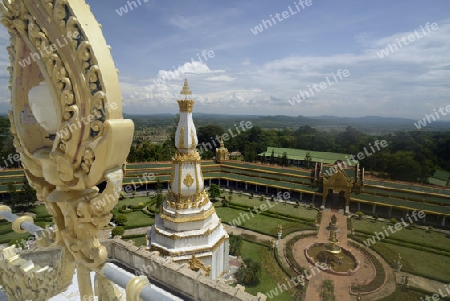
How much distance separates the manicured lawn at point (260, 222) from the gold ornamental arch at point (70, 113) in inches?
744

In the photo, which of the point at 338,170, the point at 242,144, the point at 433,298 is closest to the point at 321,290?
the point at 433,298

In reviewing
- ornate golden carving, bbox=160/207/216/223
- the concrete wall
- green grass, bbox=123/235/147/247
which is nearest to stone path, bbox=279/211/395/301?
ornate golden carving, bbox=160/207/216/223

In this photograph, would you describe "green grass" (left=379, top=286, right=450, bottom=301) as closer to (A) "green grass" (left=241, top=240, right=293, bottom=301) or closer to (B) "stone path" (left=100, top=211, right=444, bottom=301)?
(B) "stone path" (left=100, top=211, right=444, bottom=301)

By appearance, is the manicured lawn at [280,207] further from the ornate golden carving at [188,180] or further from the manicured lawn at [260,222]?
the ornate golden carving at [188,180]

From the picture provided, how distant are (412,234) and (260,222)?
1264 cm

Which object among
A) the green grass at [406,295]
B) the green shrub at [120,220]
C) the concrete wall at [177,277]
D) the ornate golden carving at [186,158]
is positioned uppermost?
the ornate golden carving at [186,158]

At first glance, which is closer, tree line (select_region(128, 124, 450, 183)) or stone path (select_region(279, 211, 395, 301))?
stone path (select_region(279, 211, 395, 301))

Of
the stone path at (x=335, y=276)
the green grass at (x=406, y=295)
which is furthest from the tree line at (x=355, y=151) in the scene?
the green grass at (x=406, y=295)

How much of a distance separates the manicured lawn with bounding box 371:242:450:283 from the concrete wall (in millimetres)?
15827

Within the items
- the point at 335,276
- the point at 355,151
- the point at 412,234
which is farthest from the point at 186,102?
the point at 355,151

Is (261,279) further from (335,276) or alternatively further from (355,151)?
(355,151)

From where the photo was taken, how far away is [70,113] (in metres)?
2.36

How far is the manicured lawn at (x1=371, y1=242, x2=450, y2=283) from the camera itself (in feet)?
50.2

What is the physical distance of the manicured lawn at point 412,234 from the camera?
19203mm
